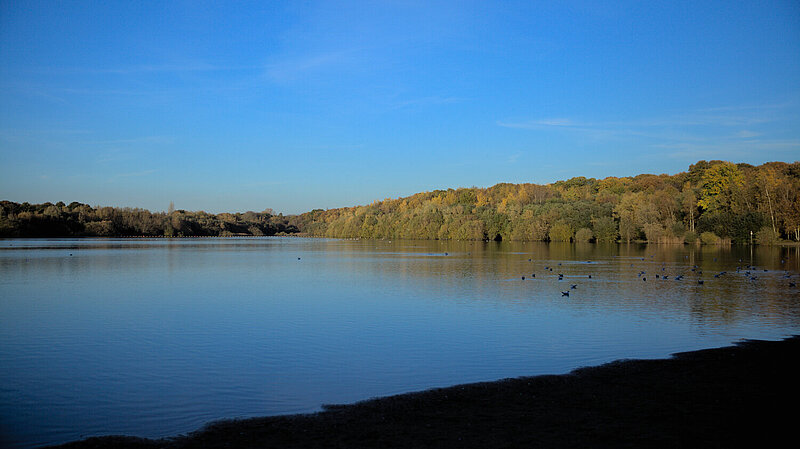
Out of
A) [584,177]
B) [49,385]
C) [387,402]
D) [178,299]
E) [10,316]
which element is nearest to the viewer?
[387,402]

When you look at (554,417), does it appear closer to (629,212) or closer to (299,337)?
(299,337)

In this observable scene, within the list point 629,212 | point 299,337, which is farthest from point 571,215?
point 299,337

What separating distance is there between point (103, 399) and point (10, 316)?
1216cm

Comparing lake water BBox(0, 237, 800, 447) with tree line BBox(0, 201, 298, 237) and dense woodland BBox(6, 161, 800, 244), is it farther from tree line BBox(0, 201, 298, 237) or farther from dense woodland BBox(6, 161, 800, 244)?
tree line BBox(0, 201, 298, 237)

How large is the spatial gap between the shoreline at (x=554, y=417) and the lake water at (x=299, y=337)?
973 millimetres

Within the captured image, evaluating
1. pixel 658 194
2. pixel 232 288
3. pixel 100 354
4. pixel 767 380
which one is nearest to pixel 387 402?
pixel 767 380

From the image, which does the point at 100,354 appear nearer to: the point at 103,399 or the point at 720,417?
the point at 103,399

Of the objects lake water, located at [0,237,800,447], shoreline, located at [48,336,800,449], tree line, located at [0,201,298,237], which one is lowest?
lake water, located at [0,237,800,447]

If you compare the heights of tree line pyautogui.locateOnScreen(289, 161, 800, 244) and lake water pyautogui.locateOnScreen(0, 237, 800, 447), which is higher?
tree line pyautogui.locateOnScreen(289, 161, 800, 244)

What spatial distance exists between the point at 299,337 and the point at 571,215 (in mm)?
92869

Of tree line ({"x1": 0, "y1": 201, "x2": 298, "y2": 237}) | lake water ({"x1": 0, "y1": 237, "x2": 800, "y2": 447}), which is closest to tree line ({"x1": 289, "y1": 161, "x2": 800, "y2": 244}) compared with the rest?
tree line ({"x1": 0, "y1": 201, "x2": 298, "y2": 237})

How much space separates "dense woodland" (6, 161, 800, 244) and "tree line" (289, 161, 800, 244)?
0.52 feet

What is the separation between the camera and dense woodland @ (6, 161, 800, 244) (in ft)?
252

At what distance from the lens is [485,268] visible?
39844 mm
